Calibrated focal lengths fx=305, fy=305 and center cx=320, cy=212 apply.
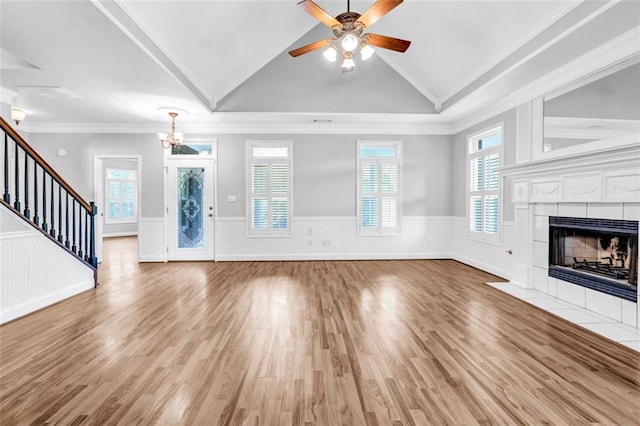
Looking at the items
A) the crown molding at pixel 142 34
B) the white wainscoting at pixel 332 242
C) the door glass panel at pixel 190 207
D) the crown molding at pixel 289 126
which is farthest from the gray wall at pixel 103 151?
the crown molding at pixel 142 34

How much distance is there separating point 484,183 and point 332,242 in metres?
3.04

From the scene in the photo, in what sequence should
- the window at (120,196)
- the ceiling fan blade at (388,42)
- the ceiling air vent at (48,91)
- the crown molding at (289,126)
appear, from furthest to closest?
the window at (120,196), the crown molding at (289,126), the ceiling air vent at (48,91), the ceiling fan blade at (388,42)

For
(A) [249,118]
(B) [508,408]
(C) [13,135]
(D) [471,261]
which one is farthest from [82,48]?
(D) [471,261]

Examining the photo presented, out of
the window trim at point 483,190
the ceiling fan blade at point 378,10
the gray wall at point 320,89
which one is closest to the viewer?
the ceiling fan blade at point 378,10

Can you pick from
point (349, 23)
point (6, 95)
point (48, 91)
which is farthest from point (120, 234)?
point (349, 23)

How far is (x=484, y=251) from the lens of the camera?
17.6 feet

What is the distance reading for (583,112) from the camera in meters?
3.41

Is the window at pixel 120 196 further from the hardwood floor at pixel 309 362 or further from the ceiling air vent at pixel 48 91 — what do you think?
the hardwood floor at pixel 309 362

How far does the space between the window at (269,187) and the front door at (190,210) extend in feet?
2.76

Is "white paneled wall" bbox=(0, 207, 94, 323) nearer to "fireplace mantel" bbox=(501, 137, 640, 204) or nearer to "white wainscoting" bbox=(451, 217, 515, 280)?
"fireplace mantel" bbox=(501, 137, 640, 204)

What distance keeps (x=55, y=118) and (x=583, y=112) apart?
332 inches

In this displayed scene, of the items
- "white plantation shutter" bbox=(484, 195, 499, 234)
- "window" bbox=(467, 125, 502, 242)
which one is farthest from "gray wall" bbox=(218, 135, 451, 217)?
"white plantation shutter" bbox=(484, 195, 499, 234)

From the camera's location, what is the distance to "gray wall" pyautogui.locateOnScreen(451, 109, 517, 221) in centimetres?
467

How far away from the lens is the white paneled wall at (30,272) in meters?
3.08
